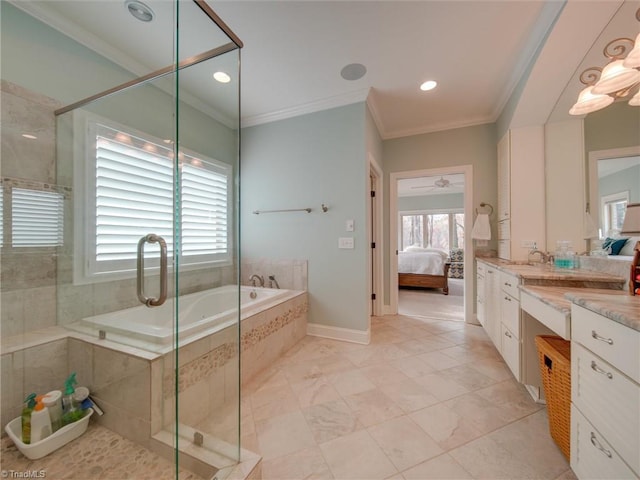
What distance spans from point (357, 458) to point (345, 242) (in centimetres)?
174

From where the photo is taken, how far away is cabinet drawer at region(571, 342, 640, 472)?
72 cm

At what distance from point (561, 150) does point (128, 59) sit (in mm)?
3855

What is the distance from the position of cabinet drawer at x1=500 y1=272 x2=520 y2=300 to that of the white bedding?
9.05 ft

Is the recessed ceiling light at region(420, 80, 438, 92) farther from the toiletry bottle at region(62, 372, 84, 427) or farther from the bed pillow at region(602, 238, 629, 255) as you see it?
the toiletry bottle at region(62, 372, 84, 427)

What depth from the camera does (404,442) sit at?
1281 millimetres

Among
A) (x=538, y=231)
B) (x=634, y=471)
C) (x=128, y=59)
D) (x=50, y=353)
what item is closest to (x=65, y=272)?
(x=50, y=353)

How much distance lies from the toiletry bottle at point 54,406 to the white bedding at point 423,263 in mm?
4797

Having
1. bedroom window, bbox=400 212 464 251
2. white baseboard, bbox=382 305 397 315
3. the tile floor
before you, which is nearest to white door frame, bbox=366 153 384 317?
white baseboard, bbox=382 305 397 315

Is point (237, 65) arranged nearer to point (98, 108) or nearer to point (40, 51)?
point (98, 108)

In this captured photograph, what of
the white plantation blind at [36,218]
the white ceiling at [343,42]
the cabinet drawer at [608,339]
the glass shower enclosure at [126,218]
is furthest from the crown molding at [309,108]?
the cabinet drawer at [608,339]

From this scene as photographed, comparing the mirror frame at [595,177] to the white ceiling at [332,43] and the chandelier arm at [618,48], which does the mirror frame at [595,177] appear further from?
the white ceiling at [332,43]

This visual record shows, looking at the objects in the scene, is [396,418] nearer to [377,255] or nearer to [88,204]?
[377,255]

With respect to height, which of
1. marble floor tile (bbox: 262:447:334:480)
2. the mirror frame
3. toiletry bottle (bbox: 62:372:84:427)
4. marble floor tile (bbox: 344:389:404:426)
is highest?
the mirror frame

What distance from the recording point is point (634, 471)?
2.35 ft
